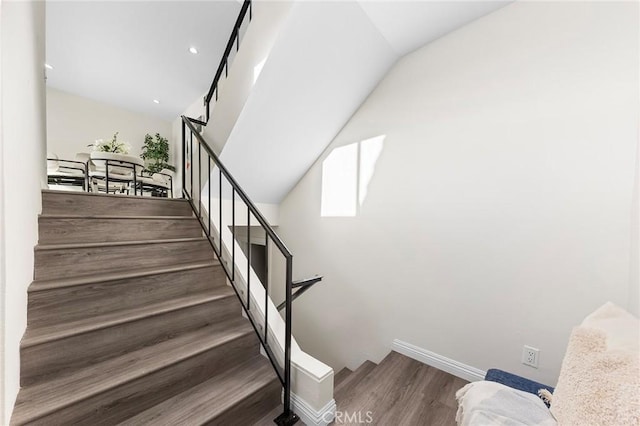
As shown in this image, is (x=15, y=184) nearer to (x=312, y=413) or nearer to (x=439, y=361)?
(x=312, y=413)

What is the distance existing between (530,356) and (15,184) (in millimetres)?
2963

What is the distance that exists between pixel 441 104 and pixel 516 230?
1165 mm

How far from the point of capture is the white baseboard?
1887 mm

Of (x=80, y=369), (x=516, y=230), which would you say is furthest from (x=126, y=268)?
(x=516, y=230)

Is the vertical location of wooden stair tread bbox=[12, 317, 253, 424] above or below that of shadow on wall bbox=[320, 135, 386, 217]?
below

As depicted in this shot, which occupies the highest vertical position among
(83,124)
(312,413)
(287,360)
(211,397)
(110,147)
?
(83,124)

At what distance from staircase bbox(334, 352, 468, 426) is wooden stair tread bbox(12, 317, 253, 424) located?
84 centimetres

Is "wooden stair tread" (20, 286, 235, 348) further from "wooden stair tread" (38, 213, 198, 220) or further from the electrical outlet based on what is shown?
the electrical outlet

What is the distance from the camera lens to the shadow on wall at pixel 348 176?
2540mm

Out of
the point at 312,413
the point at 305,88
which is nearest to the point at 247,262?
the point at 312,413

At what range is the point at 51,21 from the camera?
10.8 ft

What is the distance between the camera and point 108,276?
5.19 ft

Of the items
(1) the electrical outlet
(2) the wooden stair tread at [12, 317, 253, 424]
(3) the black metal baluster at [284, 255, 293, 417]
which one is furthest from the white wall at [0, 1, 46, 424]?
(1) the electrical outlet

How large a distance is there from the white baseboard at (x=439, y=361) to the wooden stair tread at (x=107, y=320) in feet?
5.14
